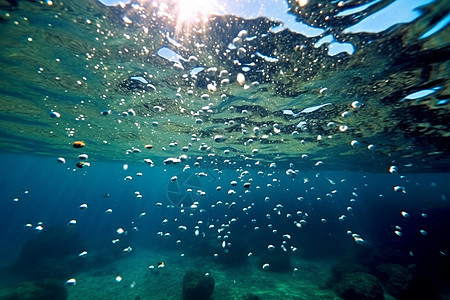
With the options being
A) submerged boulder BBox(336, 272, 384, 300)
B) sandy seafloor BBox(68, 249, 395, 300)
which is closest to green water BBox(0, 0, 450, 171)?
submerged boulder BBox(336, 272, 384, 300)

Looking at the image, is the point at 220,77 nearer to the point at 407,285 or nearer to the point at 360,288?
the point at 360,288

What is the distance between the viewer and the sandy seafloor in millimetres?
14102

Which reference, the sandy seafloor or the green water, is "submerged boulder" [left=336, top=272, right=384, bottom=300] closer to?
the sandy seafloor

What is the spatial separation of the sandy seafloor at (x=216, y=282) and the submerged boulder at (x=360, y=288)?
0.88 metres

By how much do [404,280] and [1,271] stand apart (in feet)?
131

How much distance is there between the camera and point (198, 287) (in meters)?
13.1

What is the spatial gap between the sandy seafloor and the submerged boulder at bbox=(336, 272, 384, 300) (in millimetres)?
882

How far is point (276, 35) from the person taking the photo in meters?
8.00

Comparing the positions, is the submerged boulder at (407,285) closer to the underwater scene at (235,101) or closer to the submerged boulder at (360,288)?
the underwater scene at (235,101)

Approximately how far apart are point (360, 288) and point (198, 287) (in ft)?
33.8

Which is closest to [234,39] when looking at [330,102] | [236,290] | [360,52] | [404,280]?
[360,52]

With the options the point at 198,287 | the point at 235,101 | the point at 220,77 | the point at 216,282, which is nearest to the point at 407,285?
the point at 216,282

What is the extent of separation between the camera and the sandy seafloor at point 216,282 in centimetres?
1410

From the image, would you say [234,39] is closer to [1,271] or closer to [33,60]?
[33,60]
